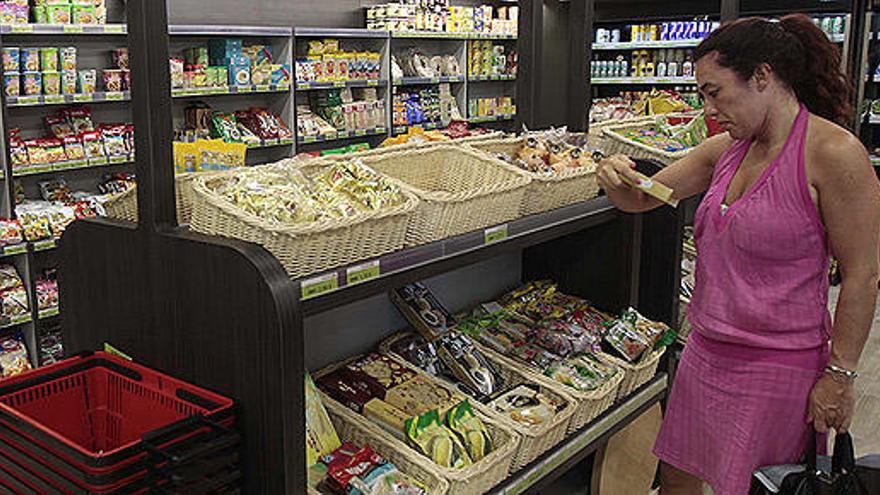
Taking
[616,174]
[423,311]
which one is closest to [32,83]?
[423,311]

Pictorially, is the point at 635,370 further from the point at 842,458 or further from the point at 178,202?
the point at 178,202

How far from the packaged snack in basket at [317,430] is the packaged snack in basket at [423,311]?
62 cm

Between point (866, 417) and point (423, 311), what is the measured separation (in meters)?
2.78

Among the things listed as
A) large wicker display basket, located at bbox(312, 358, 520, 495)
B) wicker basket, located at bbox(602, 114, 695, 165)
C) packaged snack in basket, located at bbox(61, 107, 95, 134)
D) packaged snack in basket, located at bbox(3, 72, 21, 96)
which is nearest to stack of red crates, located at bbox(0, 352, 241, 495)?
large wicker display basket, located at bbox(312, 358, 520, 495)

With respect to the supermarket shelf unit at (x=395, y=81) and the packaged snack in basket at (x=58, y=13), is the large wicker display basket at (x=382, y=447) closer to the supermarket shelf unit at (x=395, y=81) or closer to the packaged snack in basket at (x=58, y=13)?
the packaged snack in basket at (x=58, y=13)

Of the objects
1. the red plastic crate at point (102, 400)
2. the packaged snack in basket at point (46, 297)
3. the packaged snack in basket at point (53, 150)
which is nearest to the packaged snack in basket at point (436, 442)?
the red plastic crate at point (102, 400)

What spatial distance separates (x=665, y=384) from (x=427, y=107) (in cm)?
498

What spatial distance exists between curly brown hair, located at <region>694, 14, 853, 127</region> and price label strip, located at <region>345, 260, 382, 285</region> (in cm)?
100

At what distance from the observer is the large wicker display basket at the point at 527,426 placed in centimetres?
225

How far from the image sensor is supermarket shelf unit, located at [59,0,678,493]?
164 centimetres

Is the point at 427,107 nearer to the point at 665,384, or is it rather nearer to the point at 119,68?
the point at 119,68

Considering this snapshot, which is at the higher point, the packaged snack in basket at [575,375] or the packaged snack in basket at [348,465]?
the packaged snack in basket at [348,465]

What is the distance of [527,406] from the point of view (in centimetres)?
240

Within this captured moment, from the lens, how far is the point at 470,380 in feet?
8.27
